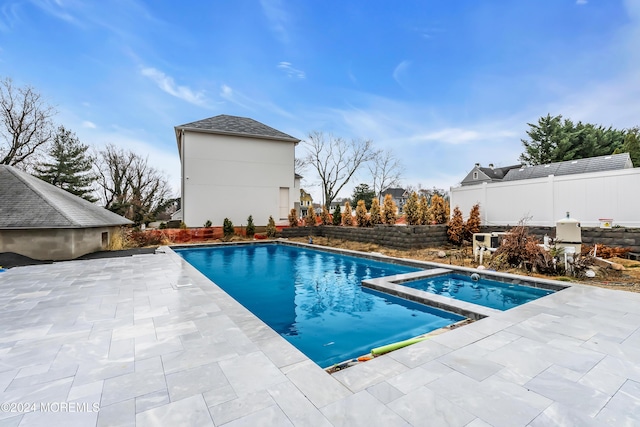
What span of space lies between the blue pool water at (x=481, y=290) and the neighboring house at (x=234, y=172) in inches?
550

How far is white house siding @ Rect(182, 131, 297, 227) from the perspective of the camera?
1734cm

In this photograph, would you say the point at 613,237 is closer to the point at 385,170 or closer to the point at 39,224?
the point at 39,224

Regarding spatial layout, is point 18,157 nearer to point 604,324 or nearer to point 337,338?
point 337,338

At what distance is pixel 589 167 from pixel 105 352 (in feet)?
69.8

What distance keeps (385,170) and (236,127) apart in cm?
1849

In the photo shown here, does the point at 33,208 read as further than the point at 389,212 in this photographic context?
No

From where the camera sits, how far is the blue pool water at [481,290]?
527cm

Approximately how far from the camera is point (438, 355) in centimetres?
273

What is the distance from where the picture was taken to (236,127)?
19.1 meters

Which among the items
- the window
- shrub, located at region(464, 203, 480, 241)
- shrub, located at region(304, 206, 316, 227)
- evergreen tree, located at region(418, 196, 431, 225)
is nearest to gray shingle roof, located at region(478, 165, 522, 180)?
shrub, located at region(304, 206, 316, 227)

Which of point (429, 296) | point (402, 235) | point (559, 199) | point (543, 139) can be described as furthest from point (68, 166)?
point (543, 139)

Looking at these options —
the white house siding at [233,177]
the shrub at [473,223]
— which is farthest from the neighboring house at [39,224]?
the shrub at [473,223]

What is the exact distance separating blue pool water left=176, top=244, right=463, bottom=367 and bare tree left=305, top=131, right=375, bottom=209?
19653 millimetres

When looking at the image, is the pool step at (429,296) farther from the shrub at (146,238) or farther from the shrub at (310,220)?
the shrub at (146,238)
